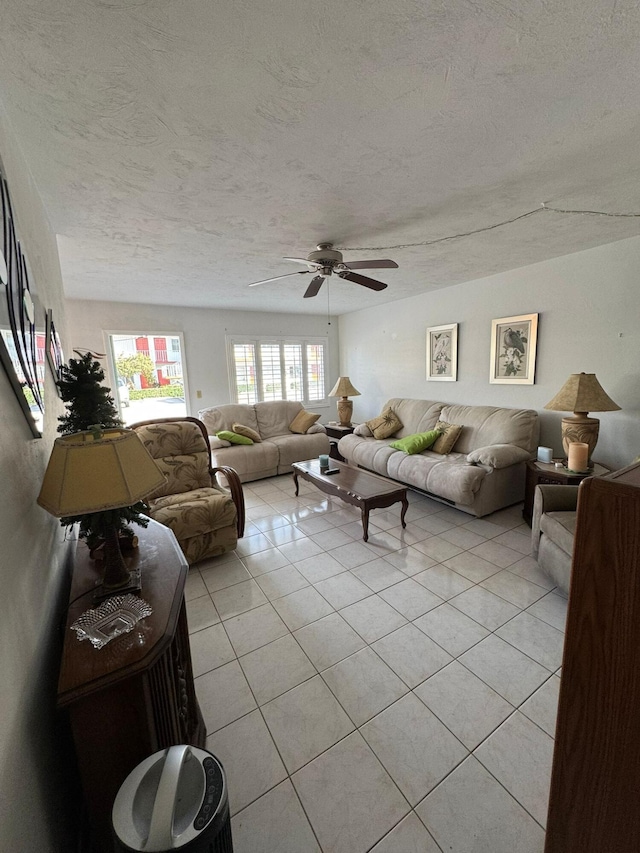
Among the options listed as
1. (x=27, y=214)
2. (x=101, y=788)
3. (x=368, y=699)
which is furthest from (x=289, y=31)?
(x=368, y=699)

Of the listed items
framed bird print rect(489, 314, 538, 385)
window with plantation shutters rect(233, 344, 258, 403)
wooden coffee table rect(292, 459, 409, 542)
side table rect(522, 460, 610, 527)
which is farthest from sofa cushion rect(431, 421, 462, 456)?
window with plantation shutters rect(233, 344, 258, 403)

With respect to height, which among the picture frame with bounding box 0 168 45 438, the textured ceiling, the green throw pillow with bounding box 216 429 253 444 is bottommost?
the green throw pillow with bounding box 216 429 253 444

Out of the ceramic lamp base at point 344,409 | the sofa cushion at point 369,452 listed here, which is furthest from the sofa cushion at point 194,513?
the ceramic lamp base at point 344,409

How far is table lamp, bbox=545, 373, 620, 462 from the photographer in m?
2.88

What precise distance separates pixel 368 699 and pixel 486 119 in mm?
2585

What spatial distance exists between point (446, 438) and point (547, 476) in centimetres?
126

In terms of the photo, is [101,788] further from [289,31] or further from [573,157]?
[573,157]

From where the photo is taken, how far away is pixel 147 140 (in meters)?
1.54

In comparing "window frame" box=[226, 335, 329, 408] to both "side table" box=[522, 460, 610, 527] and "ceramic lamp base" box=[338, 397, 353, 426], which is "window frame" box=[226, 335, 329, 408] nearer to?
"ceramic lamp base" box=[338, 397, 353, 426]

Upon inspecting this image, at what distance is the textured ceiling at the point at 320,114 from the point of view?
1.04 meters

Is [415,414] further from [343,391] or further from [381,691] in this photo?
[381,691]

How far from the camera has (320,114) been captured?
1.41m

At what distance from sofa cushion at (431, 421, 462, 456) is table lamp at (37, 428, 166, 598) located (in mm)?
3557

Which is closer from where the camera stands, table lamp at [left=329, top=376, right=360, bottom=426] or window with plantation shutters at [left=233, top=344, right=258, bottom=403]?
table lamp at [left=329, top=376, right=360, bottom=426]
